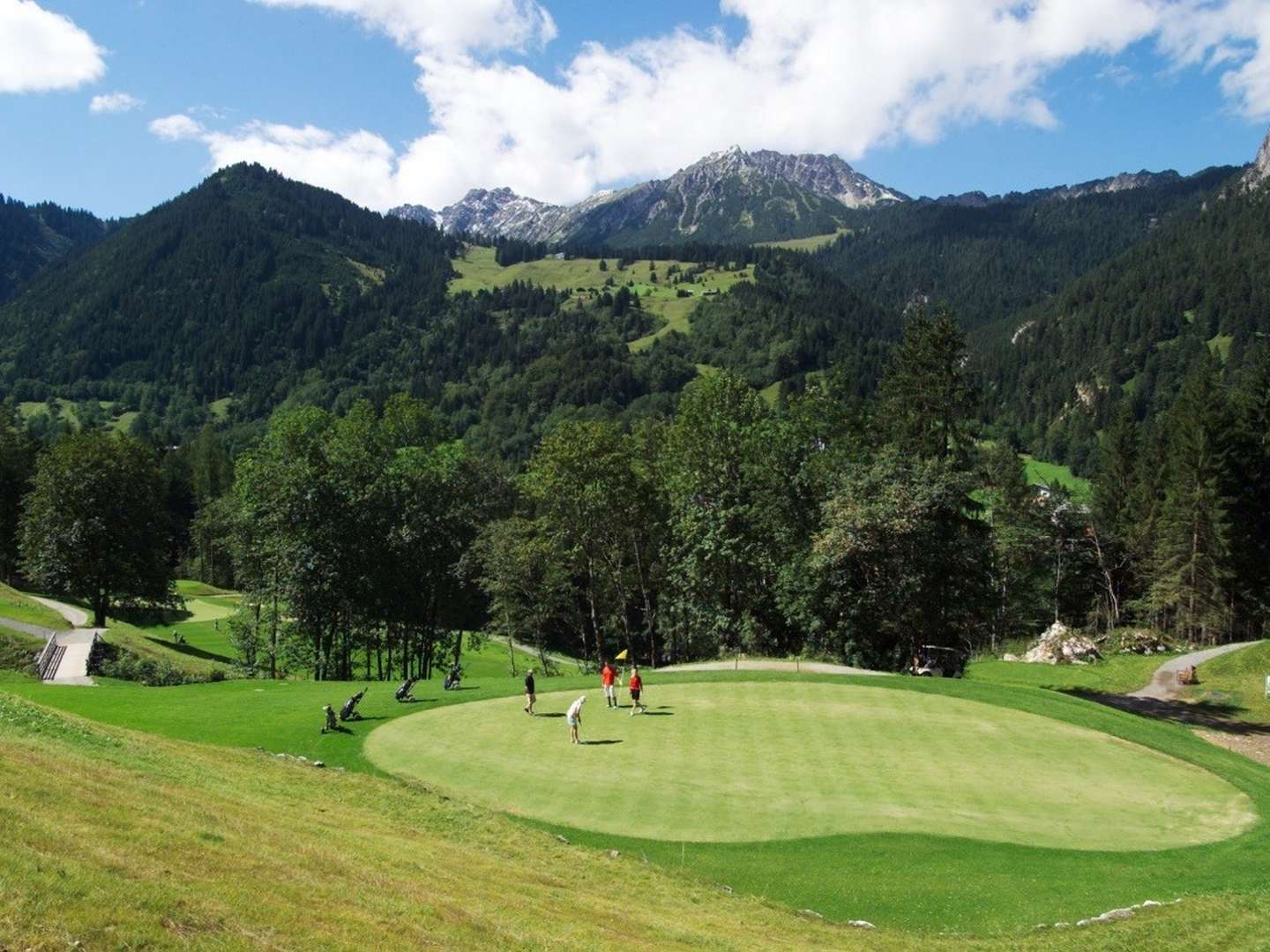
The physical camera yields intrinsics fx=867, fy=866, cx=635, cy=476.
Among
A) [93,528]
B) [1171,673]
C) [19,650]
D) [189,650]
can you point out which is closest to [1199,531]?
[1171,673]

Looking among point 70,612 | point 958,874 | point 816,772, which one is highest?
point 816,772

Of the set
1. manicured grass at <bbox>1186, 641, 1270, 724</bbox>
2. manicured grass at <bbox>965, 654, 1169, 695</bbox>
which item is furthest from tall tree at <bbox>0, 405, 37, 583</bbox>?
manicured grass at <bbox>1186, 641, 1270, 724</bbox>

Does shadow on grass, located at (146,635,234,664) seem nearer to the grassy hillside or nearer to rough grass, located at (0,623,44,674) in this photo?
rough grass, located at (0,623,44,674)

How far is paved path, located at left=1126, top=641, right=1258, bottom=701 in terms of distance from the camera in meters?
46.0

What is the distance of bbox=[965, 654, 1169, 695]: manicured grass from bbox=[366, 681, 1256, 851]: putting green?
1779cm

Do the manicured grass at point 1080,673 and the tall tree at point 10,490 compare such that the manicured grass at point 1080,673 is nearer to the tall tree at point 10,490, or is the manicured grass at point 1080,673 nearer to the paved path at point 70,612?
the paved path at point 70,612

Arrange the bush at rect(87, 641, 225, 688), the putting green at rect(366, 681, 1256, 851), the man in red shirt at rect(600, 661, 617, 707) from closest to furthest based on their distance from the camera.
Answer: the putting green at rect(366, 681, 1256, 851)
the man in red shirt at rect(600, 661, 617, 707)
the bush at rect(87, 641, 225, 688)

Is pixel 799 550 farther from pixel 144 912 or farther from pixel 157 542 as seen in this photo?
pixel 157 542

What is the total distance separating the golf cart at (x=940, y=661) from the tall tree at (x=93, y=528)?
59132mm

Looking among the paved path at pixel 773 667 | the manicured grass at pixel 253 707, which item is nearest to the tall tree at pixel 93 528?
the manicured grass at pixel 253 707

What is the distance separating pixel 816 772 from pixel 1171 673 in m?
34.4

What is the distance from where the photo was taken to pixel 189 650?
67.9 meters

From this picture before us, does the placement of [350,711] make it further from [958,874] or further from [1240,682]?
[1240,682]

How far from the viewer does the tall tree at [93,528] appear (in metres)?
65.6
